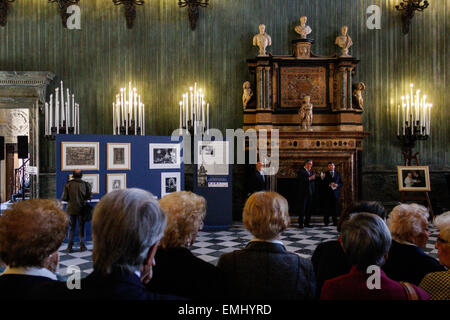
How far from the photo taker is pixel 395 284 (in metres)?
1.68

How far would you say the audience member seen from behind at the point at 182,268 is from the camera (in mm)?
1830

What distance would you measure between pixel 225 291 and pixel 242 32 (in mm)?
8990

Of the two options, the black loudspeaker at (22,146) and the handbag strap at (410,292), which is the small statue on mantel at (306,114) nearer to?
the black loudspeaker at (22,146)

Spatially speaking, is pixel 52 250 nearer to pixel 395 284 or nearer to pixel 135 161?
pixel 395 284

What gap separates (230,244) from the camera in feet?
21.9

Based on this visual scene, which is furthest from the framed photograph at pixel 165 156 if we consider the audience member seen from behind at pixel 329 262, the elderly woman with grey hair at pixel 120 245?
the elderly woman with grey hair at pixel 120 245

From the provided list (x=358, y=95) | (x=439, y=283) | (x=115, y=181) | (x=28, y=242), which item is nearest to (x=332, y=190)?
(x=358, y=95)

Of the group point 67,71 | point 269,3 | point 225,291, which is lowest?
point 225,291

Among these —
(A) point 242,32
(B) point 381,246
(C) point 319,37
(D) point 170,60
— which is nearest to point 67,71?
(D) point 170,60

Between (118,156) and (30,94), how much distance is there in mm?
3752

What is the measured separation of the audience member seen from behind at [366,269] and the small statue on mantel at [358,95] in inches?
331

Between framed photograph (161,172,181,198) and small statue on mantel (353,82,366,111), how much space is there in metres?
5.32

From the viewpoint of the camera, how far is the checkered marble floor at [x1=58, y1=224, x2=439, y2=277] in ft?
18.1

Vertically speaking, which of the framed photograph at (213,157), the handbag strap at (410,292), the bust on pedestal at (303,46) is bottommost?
the handbag strap at (410,292)
